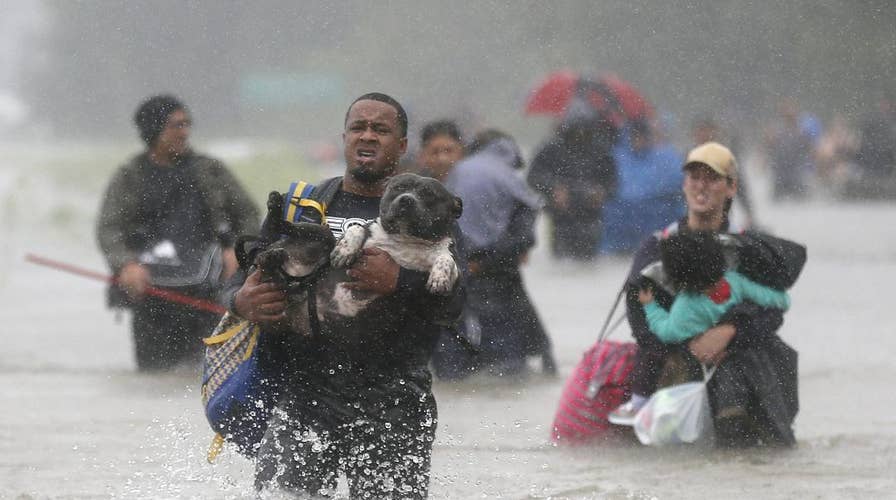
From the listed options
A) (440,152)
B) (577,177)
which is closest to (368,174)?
(440,152)

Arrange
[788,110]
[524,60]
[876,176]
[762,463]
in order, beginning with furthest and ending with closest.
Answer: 1. [524,60]
2. [876,176]
3. [788,110]
4. [762,463]

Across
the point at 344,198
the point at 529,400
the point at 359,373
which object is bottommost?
the point at 529,400

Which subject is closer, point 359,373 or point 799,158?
point 359,373

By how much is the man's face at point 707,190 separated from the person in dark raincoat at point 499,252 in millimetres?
2301

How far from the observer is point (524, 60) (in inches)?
1288

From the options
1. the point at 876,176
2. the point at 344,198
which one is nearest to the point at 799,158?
the point at 876,176

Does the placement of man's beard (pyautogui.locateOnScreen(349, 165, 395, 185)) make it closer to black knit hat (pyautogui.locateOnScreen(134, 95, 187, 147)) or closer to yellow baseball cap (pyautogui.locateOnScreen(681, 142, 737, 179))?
yellow baseball cap (pyautogui.locateOnScreen(681, 142, 737, 179))

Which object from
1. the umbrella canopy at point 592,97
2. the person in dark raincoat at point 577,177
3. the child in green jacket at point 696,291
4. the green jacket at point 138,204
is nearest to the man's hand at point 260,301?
the child in green jacket at point 696,291

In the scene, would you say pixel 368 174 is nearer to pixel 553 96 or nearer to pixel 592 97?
pixel 592 97

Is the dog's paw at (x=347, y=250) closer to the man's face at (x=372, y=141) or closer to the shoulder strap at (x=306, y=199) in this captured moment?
the shoulder strap at (x=306, y=199)

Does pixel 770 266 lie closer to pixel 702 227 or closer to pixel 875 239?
pixel 702 227

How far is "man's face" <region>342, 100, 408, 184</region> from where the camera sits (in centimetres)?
493

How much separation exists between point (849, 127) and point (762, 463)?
3027 cm

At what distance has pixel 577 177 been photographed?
16.7 metres
